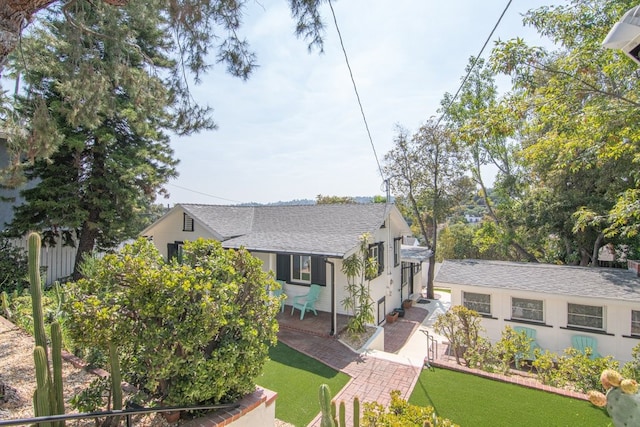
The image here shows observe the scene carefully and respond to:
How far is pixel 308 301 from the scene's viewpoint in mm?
12492

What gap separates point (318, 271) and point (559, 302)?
31.0 ft

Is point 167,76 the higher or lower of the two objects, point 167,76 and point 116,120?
the lower

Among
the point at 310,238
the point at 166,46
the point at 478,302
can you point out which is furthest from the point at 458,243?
the point at 166,46

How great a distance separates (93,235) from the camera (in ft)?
48.9

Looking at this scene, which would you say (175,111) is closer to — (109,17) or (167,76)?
(167,76)

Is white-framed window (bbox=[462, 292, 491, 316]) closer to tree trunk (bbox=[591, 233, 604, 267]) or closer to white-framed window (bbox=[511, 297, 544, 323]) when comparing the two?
white-framed window (bbox=[511, 297, 544, 323])

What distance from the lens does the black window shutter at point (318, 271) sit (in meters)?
13.1

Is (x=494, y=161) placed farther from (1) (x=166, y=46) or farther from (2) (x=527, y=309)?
(1) (x=166, y=46)

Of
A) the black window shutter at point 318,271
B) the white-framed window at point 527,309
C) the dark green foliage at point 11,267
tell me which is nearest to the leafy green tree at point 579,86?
the white-framed window at point 527,309

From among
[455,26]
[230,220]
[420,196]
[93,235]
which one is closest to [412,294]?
[420,196]

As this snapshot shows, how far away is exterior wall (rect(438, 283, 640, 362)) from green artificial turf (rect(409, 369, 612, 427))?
19.1 ft

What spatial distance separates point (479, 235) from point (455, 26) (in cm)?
1965

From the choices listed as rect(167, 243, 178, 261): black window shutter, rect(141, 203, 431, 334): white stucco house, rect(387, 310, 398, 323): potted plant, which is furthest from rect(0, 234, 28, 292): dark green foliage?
rect(387, 310, 398, 323): potted plant

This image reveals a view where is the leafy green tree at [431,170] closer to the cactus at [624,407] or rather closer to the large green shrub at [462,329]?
the large green shrub at [462,329]
